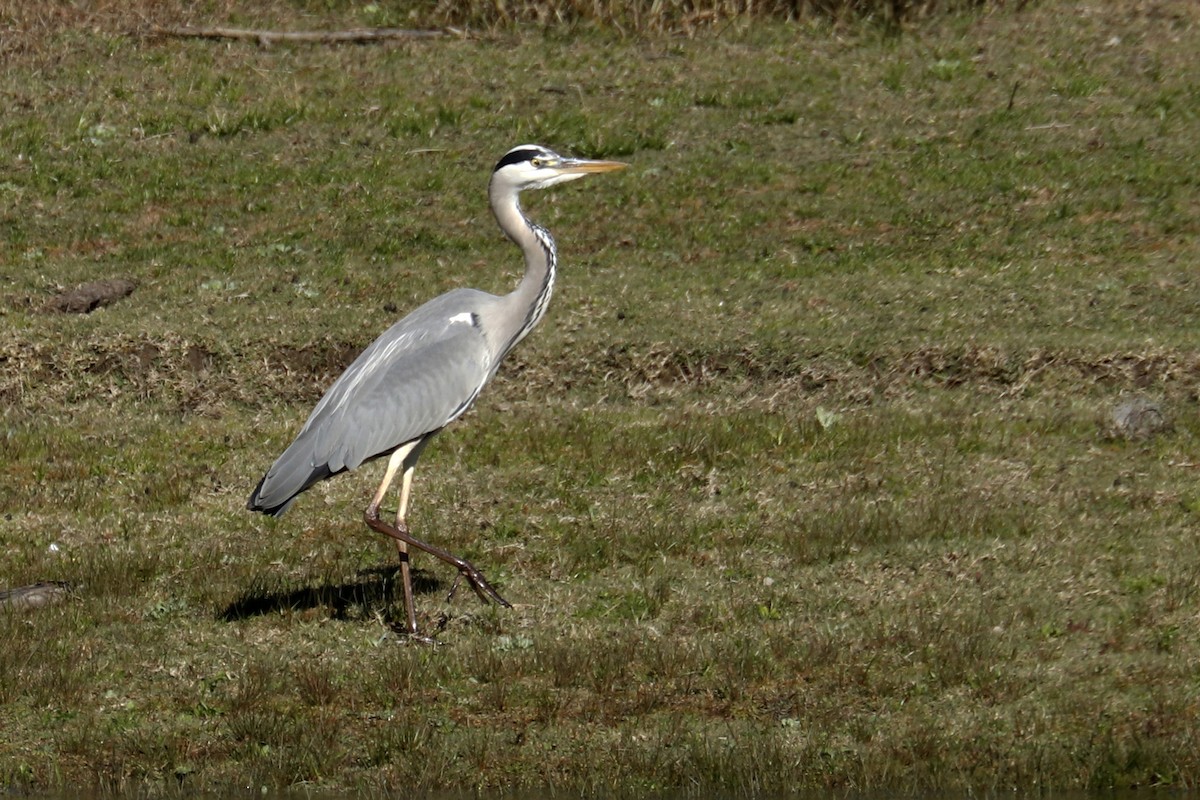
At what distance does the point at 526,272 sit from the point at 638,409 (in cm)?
287

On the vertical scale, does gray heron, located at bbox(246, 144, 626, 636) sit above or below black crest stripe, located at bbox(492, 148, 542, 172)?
below

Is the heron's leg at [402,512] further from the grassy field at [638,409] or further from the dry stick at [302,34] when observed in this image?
the dry stick at [302,34]

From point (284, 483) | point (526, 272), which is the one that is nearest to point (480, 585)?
point (284, 483)

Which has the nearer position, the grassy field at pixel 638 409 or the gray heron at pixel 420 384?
the grassy field at pixel 638 409

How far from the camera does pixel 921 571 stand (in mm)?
9320

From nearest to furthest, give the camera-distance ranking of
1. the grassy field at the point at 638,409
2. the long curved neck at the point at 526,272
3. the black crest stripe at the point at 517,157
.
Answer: the grassy field at the point at 638,409 < the long curved neck at the point at 526,272 < the black crest stripe at the point at 517,157

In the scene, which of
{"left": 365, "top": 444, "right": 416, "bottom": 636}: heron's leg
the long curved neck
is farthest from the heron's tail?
the long curved neck

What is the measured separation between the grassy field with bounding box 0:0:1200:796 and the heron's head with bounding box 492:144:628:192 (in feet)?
5.75

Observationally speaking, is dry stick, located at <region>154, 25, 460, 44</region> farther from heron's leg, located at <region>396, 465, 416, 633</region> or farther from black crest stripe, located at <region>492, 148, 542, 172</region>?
heron's leg, located at <region>396, 465, 416, 633</region>

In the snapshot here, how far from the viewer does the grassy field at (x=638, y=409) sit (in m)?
7.89

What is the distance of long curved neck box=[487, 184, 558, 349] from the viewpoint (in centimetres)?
1006

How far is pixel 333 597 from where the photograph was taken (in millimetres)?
9516

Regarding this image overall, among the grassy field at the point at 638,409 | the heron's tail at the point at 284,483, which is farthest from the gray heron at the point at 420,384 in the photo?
the grassy field at the point at 638,409

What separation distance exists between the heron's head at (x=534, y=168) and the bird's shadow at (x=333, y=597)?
2192 mm
